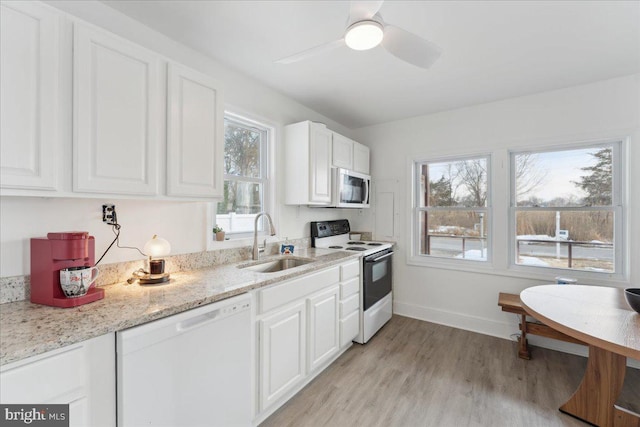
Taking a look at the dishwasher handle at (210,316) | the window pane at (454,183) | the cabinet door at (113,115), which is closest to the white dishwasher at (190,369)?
the dishwasher handle at (210,316)

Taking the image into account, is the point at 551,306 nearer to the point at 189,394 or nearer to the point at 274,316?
the point at 274,316

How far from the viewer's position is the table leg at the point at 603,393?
1.68m

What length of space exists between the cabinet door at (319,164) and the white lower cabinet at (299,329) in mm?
770

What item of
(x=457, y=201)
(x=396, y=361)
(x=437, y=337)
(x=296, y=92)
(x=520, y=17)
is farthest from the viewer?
(x=457, y=201)

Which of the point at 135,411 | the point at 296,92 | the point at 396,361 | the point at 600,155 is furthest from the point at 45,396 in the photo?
the point at 600,155

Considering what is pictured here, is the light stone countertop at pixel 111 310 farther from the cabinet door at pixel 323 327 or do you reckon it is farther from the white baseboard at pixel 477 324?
the white baseboard at pixel 477 324

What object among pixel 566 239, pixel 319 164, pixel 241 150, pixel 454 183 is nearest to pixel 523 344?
pixel 566 239

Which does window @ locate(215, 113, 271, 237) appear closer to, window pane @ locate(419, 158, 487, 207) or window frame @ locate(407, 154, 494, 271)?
window frame @ locate(407, 154, 494, 271)

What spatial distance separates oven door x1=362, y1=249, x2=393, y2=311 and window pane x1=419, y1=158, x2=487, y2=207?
3.04 feet

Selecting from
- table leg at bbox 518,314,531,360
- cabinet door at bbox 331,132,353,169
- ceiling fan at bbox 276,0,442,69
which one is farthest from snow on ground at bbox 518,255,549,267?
ceiling fan at bbox 276,0,442,69

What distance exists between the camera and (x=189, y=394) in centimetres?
128

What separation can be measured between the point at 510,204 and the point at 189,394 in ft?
10.9

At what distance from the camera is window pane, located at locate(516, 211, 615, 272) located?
2619 mm

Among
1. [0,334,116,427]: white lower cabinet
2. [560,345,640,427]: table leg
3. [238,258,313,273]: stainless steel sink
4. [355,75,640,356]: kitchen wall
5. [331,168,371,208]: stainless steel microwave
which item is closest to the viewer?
[0,334,116,427]: white lower cabinet
